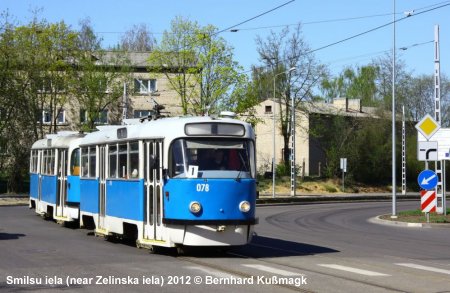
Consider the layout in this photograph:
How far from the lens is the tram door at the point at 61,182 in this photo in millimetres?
25245

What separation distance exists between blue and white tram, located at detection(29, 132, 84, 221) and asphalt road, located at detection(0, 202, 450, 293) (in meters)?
1.20

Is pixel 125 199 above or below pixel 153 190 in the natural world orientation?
below

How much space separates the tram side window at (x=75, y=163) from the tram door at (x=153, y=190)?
7221mm

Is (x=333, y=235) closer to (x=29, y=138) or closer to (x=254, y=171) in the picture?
(x=254, y=171)

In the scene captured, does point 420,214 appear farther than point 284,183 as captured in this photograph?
No

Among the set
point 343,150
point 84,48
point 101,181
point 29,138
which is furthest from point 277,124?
point 101,181

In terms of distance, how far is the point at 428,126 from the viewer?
29938 millimetres

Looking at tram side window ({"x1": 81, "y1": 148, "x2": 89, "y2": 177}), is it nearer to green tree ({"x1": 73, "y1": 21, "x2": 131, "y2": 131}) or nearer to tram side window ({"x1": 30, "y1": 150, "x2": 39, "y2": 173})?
tram side window ({"x1": 30, "y1": 150, "x2": 39, "y2": 173})


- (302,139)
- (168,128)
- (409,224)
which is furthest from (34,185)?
(302,139)

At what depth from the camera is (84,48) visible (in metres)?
63.2

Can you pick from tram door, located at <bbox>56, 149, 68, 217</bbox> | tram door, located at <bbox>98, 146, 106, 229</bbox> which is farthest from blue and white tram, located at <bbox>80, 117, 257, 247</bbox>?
tram door, located at <bbox>56, 149, 68, 217</bbox>

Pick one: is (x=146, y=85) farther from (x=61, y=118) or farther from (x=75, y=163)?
(x=75, y=163)

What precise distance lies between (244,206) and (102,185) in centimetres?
581

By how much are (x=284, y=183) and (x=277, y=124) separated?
1224 cm
